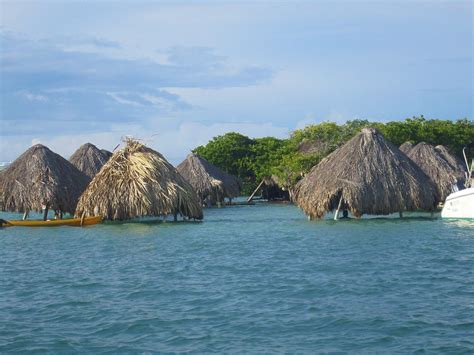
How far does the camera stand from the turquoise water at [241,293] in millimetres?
10078

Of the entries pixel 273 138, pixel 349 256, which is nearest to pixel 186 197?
pixel 349 256

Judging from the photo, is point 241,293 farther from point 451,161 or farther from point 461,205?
point 451,161

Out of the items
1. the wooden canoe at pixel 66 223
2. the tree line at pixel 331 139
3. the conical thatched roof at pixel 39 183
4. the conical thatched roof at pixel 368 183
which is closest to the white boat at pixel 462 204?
the conical thatched roof at pixel 368 183

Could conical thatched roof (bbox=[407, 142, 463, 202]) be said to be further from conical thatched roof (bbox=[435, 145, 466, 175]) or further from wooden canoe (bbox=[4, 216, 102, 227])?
wooden canoe (bbox=[4, 216, 102, 227])

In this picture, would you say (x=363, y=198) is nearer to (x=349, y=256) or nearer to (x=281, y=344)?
(x=349, y=256)

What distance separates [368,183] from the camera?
26.3 meters

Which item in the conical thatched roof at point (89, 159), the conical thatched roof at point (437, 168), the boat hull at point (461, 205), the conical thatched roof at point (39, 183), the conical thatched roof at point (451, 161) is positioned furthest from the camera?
the conical thatched roof at point (451, 161)

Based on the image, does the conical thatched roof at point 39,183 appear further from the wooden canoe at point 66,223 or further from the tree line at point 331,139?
the tree line at point 331,139

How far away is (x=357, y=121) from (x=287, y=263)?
3282 centimetres

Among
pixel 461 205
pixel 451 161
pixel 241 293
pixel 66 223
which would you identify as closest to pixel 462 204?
pixel 461 205

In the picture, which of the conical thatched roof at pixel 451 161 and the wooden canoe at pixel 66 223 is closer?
the wooden canoe at pixel 66 223

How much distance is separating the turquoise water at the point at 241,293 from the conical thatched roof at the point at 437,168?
1484 cm

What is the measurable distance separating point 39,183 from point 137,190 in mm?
5123

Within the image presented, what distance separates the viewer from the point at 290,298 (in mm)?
12617
